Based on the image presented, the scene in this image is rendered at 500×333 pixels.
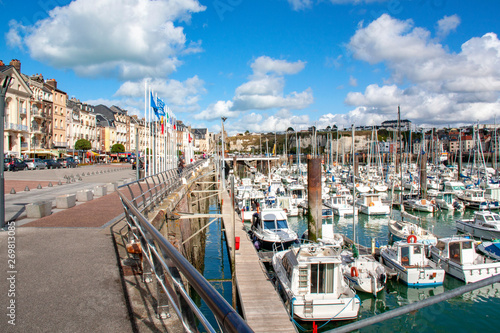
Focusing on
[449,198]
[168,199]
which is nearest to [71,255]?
[168,199]

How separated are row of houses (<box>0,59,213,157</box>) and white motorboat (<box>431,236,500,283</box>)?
29.0 metres

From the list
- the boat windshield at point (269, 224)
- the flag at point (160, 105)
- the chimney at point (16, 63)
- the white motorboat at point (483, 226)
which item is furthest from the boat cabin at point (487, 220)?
the chimney at point (16, 63)

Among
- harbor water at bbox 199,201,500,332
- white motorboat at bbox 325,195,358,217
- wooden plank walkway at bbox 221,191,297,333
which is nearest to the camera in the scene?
wooden plank walkway at bbox 221,191,297,333

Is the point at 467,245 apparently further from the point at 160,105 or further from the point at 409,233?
the point at 160,105

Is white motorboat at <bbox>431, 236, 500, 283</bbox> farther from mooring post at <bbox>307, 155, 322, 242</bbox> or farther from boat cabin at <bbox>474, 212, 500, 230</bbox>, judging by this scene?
boat cabin at <bbox>474, 212, 500, 230</bbox>

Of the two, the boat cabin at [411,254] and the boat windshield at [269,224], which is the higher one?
the boat windshield at [269,224]

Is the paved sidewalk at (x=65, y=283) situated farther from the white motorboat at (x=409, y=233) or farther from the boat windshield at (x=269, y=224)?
the white motorboat at (x=409, y=233)

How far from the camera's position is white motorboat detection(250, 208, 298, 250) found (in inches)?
949

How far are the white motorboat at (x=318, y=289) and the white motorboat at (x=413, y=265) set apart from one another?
5.67 metres

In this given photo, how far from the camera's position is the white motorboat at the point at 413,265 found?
1889cm

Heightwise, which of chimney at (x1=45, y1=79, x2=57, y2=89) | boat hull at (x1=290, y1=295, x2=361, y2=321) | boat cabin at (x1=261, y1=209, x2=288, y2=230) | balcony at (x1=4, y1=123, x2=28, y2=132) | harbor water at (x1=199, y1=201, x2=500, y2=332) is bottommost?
harbor water at (x1=199, y1=201, x2=500, y2=332)

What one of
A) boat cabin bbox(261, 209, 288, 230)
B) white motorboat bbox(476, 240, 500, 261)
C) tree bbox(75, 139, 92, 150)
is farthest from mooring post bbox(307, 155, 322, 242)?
tree bbox(75, 139, 92, 150)

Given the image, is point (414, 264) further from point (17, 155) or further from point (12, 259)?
point (17, 155)

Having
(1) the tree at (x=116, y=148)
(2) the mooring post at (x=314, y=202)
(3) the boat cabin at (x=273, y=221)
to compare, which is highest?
(1) the tree at (x=116, y=148)
